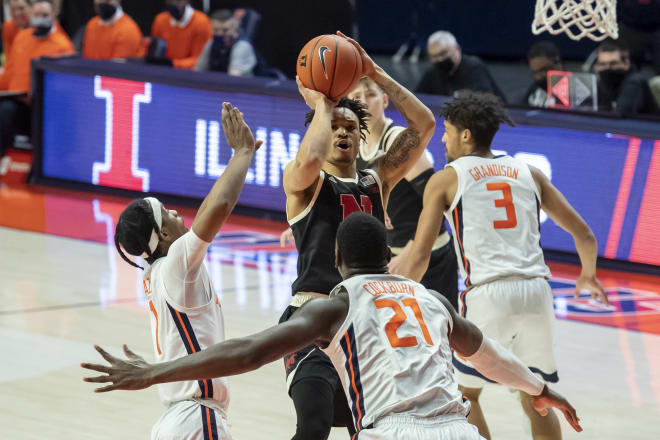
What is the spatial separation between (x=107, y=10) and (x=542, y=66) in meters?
6.11

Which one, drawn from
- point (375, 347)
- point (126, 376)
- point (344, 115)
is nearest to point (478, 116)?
point (344, 115)

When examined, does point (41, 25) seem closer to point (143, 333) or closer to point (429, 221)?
point (143, 333)

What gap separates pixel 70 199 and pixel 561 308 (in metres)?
6.15

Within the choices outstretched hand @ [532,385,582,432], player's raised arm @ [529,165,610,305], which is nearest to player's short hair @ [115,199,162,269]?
outstretched hand @ [532,385,582,432]

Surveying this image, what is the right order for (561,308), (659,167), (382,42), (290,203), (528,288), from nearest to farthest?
1. (290,203)
2. (528,288)
3. (561,308)
4. (659,167)
5. (382,42)

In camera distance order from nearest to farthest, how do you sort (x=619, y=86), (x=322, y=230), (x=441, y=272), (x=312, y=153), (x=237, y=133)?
(x=237, y=133)
(x=312, y=153)
(x=322, y=230)
(x=441, y=272)
(x=619, y=86)

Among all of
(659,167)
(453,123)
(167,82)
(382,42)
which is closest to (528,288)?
(453,123)

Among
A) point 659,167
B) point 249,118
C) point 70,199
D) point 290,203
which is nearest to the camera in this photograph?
point 290,203

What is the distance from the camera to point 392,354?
358 centimetres

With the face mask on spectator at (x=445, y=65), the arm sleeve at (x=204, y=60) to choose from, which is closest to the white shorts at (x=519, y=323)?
the face mask on spectator at (x=445, y=65)

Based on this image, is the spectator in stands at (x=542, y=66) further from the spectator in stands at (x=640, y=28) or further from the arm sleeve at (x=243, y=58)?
the arm sleeve at (x=243, y=58)

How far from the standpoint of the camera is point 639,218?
9680 mm

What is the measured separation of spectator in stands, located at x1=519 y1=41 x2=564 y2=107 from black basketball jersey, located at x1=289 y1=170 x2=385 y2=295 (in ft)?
20.7

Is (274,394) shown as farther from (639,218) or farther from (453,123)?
(639,218)
